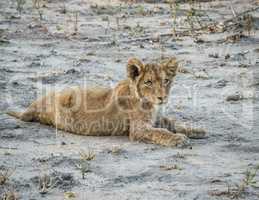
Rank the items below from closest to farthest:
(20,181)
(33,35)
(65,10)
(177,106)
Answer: (20,181) < (177,106) < (33,35) < (65,10)

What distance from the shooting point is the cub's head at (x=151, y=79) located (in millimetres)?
7199

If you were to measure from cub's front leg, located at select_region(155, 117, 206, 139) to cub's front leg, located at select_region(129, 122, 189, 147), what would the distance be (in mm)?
330

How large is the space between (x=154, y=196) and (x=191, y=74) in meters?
5.09

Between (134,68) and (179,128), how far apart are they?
Answer: 83cm

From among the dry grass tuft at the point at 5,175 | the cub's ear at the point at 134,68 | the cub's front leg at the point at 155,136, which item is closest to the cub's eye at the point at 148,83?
the cub's ear at the point at 134,68

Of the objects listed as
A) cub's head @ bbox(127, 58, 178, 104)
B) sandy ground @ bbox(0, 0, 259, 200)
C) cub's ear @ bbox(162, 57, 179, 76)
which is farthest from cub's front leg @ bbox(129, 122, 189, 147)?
cub's ear @ bbox(162, 57, 179, 76)

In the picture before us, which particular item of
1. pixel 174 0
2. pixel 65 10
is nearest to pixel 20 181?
pixel 65 10

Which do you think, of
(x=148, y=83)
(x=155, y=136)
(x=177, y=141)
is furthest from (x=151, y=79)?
(x=177, y=141)

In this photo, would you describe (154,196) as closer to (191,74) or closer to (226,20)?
(191,74)

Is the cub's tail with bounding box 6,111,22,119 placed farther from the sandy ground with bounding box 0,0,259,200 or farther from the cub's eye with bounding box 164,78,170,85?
the cub's eye with bounding box 164,78,170,85

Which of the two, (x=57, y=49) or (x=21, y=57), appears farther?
(x=57, y=49)

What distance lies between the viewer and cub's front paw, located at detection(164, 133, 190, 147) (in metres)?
6.92

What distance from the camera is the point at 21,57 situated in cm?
1123

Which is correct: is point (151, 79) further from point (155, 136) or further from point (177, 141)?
point (177, 141)
